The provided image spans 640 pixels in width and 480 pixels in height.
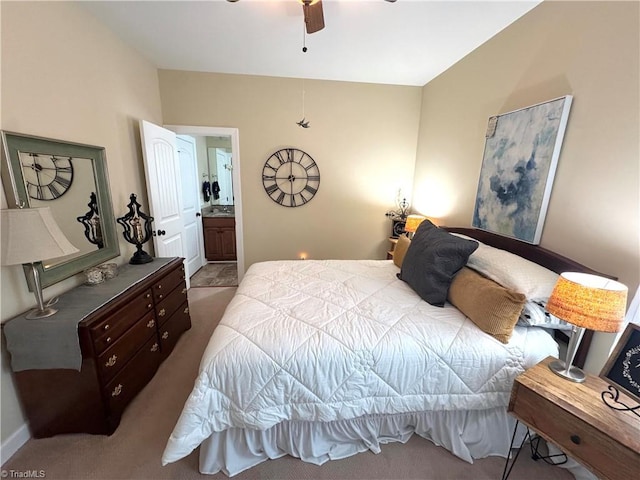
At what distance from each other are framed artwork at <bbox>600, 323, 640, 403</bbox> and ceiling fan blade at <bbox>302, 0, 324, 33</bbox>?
224 centimetres

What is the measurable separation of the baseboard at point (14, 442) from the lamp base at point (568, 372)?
9.14 ft

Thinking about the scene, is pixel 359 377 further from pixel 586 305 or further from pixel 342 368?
pixel 586 305

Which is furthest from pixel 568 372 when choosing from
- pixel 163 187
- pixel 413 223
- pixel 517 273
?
pixel 163 187

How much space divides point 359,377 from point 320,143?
2.83 metres

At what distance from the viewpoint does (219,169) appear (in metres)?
4.97

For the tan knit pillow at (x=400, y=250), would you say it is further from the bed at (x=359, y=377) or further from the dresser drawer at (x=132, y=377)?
the dresser drawer at (x=132, y=377)

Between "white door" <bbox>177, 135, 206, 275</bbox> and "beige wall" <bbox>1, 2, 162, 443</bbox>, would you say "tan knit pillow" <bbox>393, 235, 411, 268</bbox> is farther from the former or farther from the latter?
"white door" <bbox>177, 135, 206, 275</bbox>

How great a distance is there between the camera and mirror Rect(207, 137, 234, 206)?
15.7ft

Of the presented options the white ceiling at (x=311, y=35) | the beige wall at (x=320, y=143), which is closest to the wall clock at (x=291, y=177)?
the beige wall at (x=320, y=143)

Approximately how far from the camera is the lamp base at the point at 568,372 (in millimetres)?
1145

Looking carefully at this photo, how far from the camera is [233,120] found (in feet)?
10.4

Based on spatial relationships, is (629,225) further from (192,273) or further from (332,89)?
(192,273)

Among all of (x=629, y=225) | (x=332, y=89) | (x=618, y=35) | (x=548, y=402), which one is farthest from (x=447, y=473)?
(x=332, y=89)

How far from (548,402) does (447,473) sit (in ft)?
2.28
